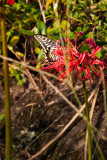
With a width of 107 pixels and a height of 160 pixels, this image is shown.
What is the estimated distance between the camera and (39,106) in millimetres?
1707

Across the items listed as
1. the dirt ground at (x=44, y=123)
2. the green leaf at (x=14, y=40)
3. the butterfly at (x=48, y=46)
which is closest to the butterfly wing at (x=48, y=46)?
the butterfly at (x=48, y=46)

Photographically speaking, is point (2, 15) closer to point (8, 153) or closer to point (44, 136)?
point (8, 153)

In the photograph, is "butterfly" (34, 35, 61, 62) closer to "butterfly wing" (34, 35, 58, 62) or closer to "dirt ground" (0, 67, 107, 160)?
"butterfly wing" (34, 35, 58, 62)

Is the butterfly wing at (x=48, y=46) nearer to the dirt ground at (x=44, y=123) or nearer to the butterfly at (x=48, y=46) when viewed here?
the butterfly at (x=48, y=46)

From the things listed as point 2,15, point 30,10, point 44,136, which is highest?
point 30,10

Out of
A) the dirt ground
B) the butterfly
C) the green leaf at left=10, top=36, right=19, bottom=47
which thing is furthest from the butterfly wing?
the green leaf at left=10, top=36, right=19, bottom=47

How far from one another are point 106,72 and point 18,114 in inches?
32.0

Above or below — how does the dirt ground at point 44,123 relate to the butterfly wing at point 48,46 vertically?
below

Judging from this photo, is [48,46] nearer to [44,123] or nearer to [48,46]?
[48,46]

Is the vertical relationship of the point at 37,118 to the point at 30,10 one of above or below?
below

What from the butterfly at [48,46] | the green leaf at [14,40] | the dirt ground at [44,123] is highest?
the green leaf at [14,40]

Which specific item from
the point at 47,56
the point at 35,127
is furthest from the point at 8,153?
the point at 35,127

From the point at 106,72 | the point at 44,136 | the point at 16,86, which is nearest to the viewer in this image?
the point at 44,136

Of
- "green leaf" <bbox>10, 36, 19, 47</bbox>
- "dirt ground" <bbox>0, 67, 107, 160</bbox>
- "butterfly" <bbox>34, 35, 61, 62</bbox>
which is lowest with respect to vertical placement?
"dirt ground" <bbox>0, 67, 107, 160</bbox>
